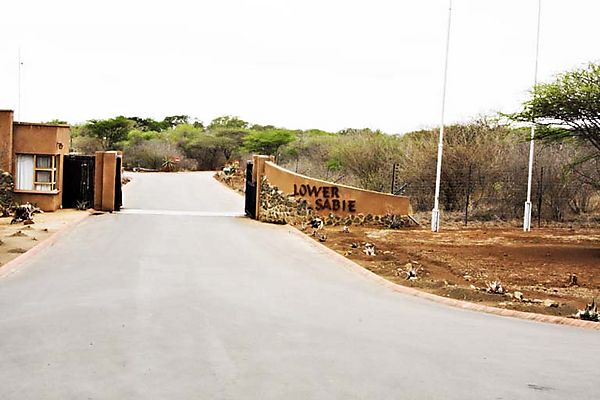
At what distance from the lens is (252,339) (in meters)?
9.23

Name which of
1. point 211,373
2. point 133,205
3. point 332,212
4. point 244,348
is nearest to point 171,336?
point 244,348

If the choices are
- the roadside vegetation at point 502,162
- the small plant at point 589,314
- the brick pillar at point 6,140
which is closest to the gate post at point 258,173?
the roadside vegetation at point 502,162

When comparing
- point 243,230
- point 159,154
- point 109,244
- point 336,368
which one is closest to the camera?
point 336,368

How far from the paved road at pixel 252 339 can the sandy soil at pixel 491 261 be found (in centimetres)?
132

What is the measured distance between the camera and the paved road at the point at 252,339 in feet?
23.8

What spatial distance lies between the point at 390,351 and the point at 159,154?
67.3 m

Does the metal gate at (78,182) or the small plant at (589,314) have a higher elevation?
the metal gate at (78,182)

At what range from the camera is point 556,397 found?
23.8 ft

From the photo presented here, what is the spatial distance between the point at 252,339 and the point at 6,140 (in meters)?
20.3

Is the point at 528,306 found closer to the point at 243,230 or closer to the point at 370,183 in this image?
the point at 243,230

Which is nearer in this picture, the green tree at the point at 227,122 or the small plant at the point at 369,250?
the small plant at the point at 369,250

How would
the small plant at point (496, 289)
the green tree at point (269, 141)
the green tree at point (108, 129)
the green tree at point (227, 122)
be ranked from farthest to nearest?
the green tree at point (227, 122) < the green tree at point (108, 129) < the green tree at point (269, 141) < the small plant at point (496, 289)

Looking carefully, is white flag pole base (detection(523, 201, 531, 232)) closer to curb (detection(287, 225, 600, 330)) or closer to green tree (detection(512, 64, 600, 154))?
green tree (detection(512, 64, 600, 154))

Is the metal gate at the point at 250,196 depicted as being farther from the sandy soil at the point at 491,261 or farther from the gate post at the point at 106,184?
the gate post at the point at 106,184
